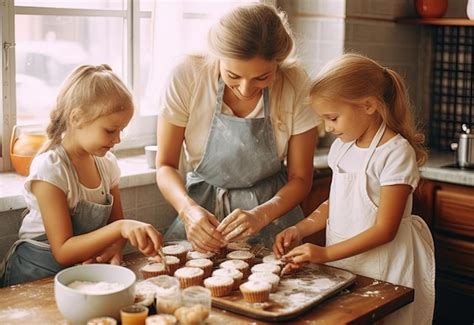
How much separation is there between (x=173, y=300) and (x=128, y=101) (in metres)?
0.68

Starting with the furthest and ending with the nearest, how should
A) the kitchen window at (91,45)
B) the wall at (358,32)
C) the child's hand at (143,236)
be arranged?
the wall at (358,32) < the kitchen window at (91,45) < the child's hand at (143,236)

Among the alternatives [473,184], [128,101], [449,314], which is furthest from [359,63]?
[449,314]

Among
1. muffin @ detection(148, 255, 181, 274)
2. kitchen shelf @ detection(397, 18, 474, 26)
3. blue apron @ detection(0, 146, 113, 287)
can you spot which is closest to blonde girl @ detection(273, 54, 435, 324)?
muffin @ detection(148, 255, 181, 274)

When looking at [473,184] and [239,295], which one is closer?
[239,295]

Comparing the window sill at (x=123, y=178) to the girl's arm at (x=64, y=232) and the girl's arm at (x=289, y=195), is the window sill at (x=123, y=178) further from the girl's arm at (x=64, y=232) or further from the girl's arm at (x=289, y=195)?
the girl's arm at (x=289, y=195)

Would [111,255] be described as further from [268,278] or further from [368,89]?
[368,89]

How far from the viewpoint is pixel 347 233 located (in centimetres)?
234

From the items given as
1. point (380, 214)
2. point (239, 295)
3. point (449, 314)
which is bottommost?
point (449, 314)

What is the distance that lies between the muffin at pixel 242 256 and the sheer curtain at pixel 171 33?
1060 millimetres

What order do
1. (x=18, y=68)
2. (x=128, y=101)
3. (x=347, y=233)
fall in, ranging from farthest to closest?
(x=18, y=68) → (x=347, y=233) → (x=128, y=101)

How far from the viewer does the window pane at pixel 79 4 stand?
8.90 feet

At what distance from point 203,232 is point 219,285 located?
0.92 feet

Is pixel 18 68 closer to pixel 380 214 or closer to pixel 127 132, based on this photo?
pixel 127 132

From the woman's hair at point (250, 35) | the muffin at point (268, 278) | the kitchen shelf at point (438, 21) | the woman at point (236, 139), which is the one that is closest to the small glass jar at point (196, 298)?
the muffin at point (268, 278)
